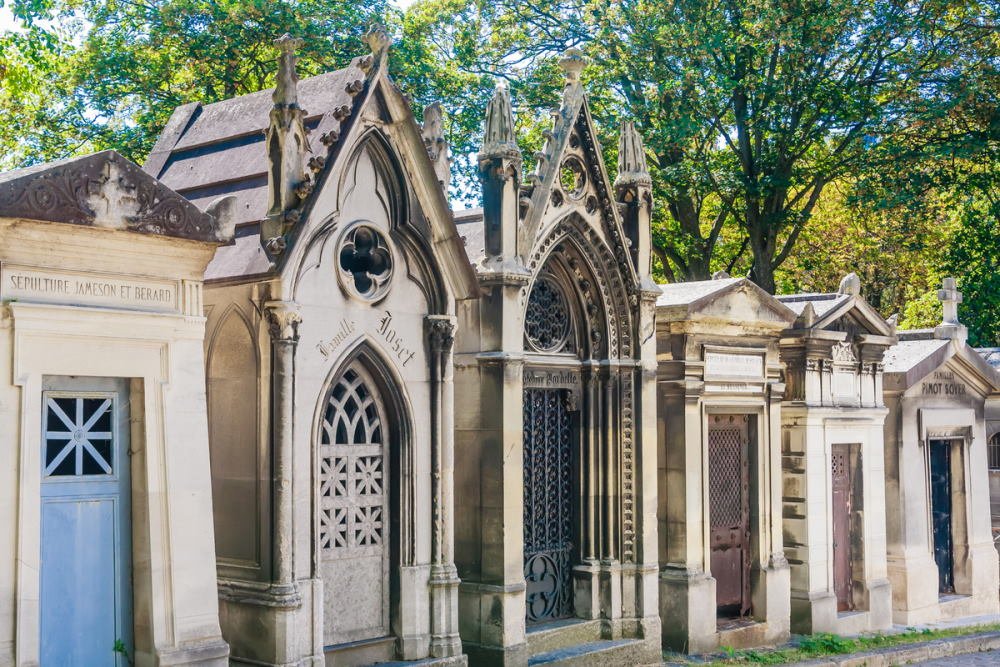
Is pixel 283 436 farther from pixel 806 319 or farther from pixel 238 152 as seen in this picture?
pixel 806 319

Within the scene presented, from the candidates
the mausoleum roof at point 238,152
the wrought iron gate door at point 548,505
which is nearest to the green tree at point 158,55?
the mausoleum roof at point 238,152

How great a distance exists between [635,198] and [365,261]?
13.7ft

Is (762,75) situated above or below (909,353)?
above

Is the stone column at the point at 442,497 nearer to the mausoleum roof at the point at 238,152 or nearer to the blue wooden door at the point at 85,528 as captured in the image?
the mausoleum roof at the point at 238,152

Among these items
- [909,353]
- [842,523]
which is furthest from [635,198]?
[909,353]

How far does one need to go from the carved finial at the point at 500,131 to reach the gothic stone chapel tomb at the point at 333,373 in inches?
27.0

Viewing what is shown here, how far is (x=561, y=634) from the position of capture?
482 inches

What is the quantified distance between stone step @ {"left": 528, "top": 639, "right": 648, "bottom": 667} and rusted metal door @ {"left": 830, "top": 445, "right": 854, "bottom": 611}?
4.45 meters

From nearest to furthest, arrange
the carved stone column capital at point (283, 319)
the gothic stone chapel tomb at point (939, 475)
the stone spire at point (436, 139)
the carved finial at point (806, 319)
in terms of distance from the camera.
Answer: the carved stone column capital at point (283, 319) → the stone spire at point (436, 139) → the carved finial at point (806, 319) → the gothic stone chapel tomb at point (939, 475)

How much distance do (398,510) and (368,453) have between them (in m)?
0.55

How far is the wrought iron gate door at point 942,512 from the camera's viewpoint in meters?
18.3

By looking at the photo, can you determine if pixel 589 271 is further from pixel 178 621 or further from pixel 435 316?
pixel 178 621

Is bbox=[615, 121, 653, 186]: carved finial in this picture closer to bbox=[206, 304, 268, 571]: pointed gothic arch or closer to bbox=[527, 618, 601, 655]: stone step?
bbox=[527, 618, 601, 655]: stone step

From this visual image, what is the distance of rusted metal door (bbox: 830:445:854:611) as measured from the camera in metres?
16.1
